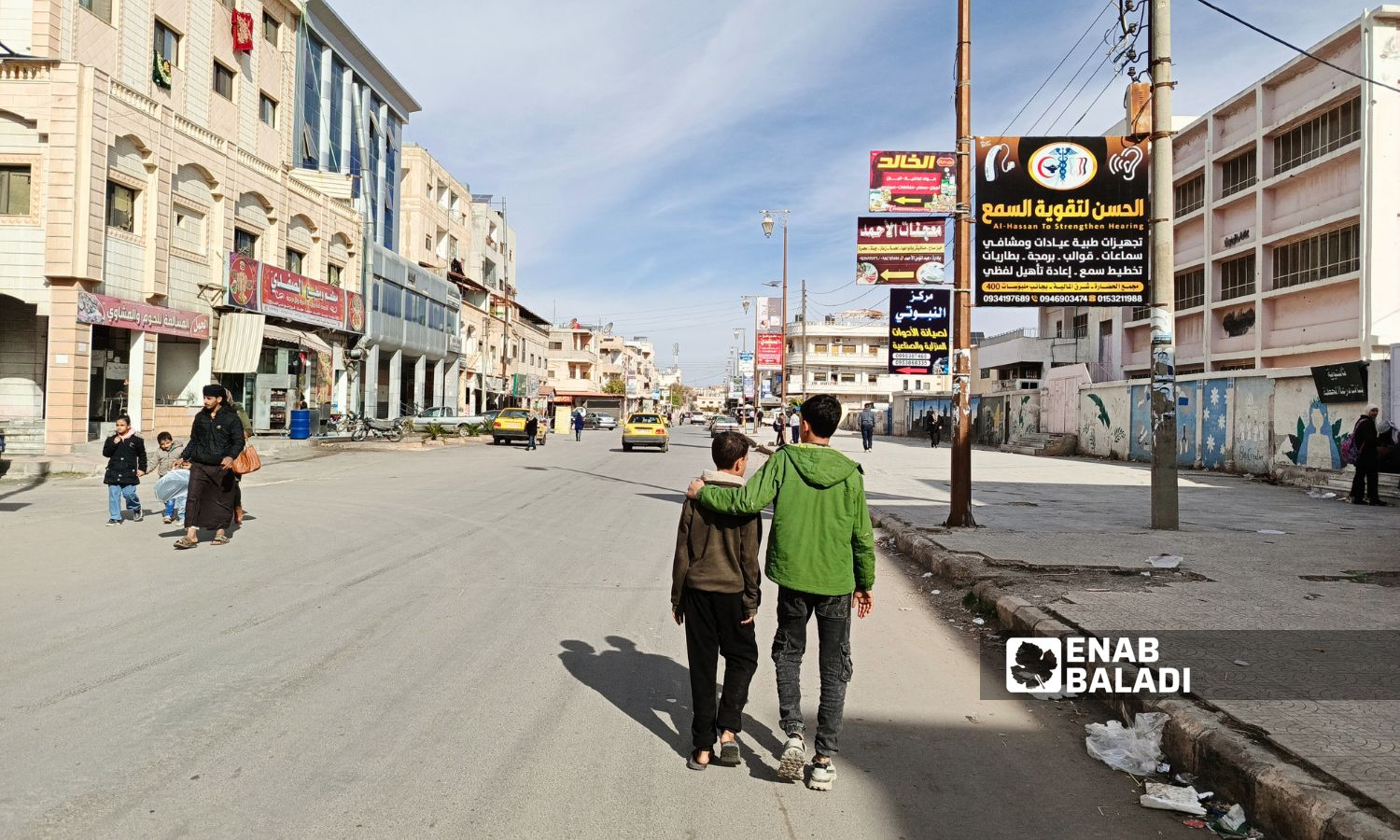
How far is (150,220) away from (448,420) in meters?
18.2

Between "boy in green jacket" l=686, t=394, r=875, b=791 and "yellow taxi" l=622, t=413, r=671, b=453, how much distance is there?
3159 cm

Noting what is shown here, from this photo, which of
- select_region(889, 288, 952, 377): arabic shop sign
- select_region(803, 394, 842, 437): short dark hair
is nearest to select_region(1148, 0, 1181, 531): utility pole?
select_region(803, 394, 842, 437): short dark hair

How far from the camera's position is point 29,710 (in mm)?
4406

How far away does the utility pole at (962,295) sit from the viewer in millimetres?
11109

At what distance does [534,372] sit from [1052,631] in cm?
7917

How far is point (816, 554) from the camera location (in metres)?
3.92

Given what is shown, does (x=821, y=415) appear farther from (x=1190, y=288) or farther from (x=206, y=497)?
(x=1190, y=288)

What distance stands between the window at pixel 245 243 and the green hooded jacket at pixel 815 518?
29832 millimetres

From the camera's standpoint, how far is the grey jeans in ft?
12.8

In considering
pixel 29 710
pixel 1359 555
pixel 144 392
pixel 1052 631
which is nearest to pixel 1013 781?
pixel 1052 631

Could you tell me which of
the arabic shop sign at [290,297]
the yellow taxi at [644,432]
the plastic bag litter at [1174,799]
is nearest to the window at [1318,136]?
the yellow taxi at [644,432]

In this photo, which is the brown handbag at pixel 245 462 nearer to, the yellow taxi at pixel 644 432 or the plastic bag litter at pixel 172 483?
the plastic bag litter at pixel 172 483

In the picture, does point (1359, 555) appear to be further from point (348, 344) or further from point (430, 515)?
point (348, 344)

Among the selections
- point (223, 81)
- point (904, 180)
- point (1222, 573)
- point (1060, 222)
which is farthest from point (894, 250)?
point (223, 81)
